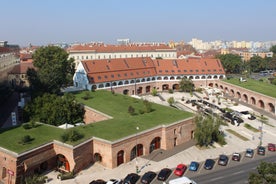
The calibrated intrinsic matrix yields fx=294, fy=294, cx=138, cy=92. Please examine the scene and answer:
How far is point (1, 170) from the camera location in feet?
113

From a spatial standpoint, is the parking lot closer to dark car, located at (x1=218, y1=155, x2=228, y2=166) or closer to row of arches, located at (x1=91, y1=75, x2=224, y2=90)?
dark car, located at (x1=218, y1=155, x2=228, y2=166)

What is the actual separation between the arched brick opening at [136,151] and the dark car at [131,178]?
19.2 feet

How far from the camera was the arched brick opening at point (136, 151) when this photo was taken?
39.2m

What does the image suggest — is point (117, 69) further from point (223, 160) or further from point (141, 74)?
point (223, 160)

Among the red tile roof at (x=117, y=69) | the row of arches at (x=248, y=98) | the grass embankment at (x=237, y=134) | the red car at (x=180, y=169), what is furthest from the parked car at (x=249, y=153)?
the red tile roof at (x=117, y=69)

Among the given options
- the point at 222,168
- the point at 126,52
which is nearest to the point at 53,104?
the point at 222,168

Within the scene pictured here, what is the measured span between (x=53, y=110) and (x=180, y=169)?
901 inches

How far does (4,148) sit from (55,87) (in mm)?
27758

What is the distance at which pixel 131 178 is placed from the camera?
32.5m

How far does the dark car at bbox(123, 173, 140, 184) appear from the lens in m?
32.0

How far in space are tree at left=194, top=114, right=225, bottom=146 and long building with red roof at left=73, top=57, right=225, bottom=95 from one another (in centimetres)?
3224

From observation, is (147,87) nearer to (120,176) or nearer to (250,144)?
(250,144)

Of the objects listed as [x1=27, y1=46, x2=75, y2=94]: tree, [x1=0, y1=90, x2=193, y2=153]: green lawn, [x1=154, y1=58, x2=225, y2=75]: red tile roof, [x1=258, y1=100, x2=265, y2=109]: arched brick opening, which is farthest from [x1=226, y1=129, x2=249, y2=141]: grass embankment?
[x1=27, y1=46, x2=75, y2=94]: tree

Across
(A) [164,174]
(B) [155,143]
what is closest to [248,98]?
(B) [155,143]
